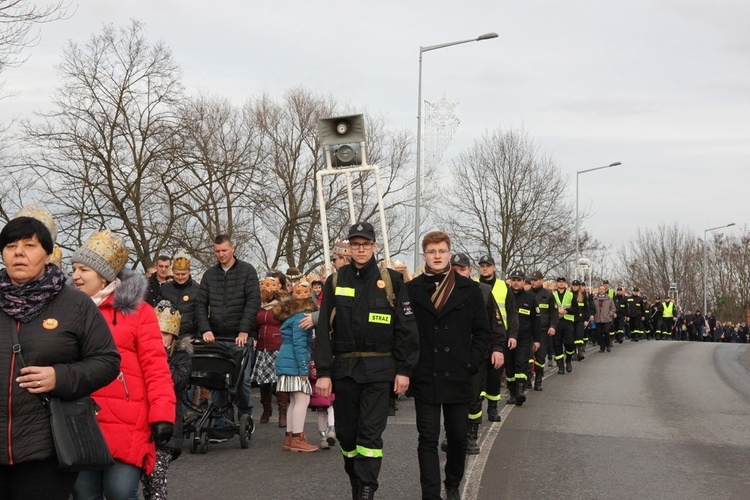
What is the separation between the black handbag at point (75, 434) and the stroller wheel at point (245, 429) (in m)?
6.13

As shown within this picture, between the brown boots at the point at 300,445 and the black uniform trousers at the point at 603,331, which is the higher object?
the black uniform trousers at the point at 603,331

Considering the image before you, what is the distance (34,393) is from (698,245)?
8515cm

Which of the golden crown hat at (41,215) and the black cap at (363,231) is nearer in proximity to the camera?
the golden crown hat at (41,215)

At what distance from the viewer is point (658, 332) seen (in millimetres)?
44719

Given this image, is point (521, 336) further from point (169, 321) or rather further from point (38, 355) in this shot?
point (38, 355)

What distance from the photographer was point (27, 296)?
389 centimetres

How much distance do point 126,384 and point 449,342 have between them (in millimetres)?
2917

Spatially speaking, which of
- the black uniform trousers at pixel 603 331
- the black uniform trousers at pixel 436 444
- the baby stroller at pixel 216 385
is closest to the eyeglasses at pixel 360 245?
the black uniform trousers at pixel 436 444

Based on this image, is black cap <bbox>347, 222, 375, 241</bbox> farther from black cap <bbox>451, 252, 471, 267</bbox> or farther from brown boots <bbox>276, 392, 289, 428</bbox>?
brown boots <bbox>276, 392, 289, 428</bbox>

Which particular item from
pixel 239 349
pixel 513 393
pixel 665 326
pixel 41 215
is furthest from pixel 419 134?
pixel 665 326

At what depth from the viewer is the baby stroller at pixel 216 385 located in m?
9.69

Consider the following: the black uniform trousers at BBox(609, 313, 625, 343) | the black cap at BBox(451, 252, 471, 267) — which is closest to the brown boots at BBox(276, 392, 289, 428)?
the black cap at BBox(451, 252, 471, 267)

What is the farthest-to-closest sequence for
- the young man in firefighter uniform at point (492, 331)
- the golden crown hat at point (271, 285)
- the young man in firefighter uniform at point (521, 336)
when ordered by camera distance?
the young man in firefighter uniform at point (521, 336) → the golden crown hat at point (271, 285) → the young man in firefighter uniform at point (492, 331)

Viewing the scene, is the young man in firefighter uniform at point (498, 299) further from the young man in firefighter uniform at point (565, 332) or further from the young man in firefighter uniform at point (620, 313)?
the young man in firefighter uniform at point (620, 313)
